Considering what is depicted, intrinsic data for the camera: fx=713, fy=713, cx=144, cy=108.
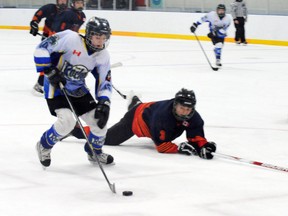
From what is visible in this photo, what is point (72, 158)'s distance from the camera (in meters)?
4.90

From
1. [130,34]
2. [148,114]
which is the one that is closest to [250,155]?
[148,114]

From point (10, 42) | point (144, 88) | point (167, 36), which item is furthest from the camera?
point (167, 36)

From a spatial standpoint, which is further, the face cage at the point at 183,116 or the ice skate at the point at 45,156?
the face cage at the point at 183,116

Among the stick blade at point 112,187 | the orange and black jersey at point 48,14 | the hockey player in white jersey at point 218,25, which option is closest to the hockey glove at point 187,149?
the stick blade at point 112,187

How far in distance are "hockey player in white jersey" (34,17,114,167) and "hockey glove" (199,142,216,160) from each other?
0.72 m

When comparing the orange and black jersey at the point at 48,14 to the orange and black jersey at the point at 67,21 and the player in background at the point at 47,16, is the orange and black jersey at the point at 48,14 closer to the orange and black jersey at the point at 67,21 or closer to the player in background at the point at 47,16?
the player in background at the point at 47,16

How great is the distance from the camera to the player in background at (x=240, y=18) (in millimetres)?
15328

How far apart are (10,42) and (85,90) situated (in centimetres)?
1217

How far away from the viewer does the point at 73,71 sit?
447 centimetres

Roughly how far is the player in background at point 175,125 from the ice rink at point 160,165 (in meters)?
0.07

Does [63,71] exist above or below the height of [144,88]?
above

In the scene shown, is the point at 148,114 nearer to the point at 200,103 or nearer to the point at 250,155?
the point at 250,155

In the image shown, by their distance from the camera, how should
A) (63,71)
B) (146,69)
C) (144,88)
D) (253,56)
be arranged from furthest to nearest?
(253,56) → (146,69) → (144,88) → (63,71)

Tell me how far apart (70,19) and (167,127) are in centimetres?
356
